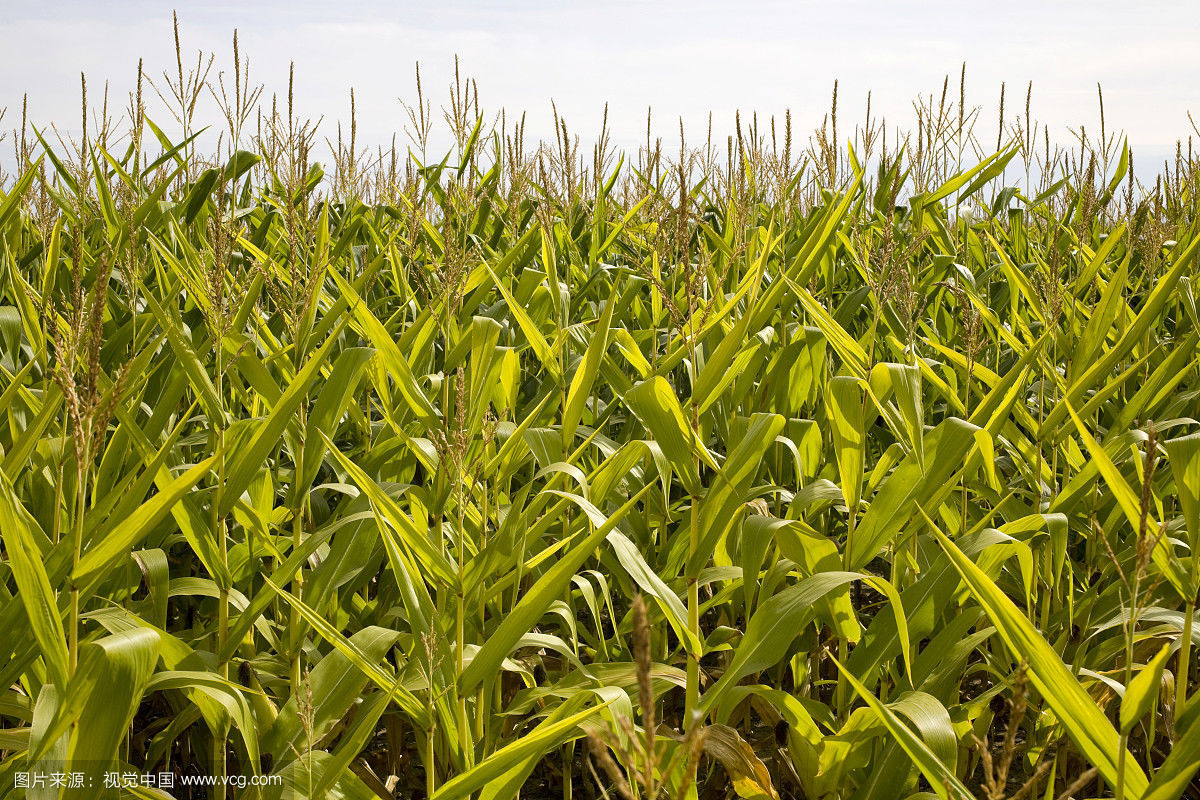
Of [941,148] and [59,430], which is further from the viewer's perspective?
[941,148]

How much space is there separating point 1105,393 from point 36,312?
1981mm

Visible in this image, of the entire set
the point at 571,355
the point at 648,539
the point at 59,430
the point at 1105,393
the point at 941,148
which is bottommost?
the point at 648,539

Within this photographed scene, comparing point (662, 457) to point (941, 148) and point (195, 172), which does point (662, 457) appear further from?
point (195, 172)

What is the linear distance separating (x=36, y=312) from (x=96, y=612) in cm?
60

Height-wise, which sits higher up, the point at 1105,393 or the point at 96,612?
the point at 1105,393

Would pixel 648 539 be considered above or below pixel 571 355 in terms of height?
below

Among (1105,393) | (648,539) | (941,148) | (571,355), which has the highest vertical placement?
(941,148)

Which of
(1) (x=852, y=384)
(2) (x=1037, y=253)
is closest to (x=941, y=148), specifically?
(2) (x=1037, y=253)

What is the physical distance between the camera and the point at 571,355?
2.24 metres

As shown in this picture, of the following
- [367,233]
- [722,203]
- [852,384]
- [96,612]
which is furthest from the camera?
[722,203]

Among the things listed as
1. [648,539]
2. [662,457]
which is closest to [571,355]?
[648,539]

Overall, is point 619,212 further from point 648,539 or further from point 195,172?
point 648,539

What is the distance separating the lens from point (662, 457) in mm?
1579

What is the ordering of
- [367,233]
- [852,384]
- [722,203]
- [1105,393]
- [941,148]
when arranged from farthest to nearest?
1. [722,203]
2. [367,233]
3. [941,148]
4. [1105,393]
5. [852,384]
